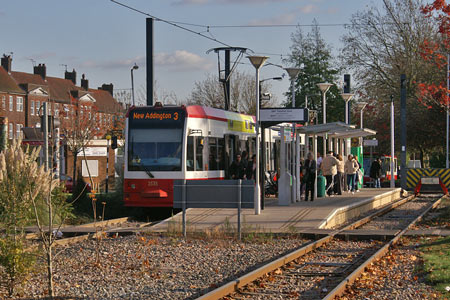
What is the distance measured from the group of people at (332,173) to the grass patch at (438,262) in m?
10.3

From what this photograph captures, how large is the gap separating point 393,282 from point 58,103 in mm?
69651

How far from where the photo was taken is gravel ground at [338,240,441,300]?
31.4 ft

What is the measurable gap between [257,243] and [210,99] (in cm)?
5944

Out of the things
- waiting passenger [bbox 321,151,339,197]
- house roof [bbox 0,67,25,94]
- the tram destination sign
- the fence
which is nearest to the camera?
the fence

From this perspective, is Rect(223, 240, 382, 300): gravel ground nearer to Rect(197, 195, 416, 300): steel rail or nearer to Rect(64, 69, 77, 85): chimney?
Rect(197, 195, 416, 300): steel rail

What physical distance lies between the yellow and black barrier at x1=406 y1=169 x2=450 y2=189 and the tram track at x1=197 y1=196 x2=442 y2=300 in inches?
878

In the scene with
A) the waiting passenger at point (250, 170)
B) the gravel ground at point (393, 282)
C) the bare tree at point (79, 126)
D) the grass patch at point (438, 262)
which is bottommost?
the gravel ground at point (393, 282)

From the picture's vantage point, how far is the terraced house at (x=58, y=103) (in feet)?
185

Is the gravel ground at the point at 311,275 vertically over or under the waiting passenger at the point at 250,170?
under

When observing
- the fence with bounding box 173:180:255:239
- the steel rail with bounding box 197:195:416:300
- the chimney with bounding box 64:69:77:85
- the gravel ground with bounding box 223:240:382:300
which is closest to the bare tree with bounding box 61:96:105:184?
the fence with bounding box 173:180:255:239

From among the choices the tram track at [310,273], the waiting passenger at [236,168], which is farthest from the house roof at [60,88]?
the tram track at [310,273]

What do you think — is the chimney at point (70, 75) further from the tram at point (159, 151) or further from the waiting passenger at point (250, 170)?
the tram at point (159, 151)

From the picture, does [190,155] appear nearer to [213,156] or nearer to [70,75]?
[213,156]

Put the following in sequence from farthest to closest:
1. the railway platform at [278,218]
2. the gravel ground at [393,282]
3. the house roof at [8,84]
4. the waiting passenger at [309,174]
→ the house roof at [8,84] → the waiting passenger at [309,174] → the railway platform at [278,218] → the gravel ground at [393,282]
